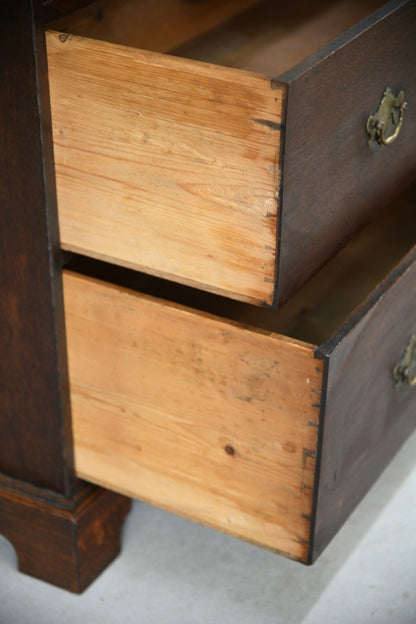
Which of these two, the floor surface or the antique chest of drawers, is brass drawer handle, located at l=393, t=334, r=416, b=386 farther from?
the floor surface

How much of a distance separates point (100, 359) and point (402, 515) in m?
0.44

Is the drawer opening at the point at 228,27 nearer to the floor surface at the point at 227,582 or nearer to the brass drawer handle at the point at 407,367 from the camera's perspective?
the brass drawer handle at the point at 407,367

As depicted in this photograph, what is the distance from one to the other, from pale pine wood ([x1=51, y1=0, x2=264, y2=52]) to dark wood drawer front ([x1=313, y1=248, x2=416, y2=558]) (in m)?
0.35

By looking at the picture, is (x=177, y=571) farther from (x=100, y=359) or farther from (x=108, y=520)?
(x=100, y=359)

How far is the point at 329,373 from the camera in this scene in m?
0.74

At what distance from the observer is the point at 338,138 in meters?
0.76

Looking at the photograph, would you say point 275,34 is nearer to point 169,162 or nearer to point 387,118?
point 387,118

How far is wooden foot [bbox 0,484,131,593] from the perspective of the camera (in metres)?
0.94

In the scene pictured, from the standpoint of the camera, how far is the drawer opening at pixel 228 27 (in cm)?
93

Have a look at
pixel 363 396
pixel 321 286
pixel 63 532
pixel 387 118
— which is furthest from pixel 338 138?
pixel 63 532

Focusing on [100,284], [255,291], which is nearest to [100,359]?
[100,284]

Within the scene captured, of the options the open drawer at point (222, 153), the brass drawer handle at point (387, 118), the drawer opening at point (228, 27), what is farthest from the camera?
the drawer opening at point (228, 27)

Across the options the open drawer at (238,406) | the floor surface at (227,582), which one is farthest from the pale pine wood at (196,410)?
the floor surface at (227,582)

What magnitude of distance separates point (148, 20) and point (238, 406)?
0.43 m
